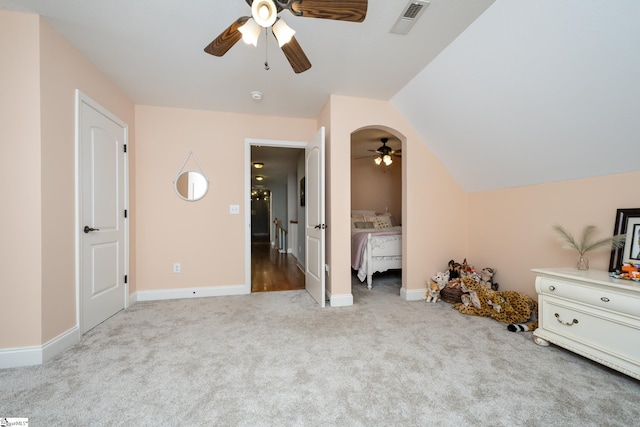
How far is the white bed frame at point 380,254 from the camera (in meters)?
3.94

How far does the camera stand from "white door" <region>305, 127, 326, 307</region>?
3078 millimetres

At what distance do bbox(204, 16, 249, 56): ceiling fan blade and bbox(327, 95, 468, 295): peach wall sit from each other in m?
1.66

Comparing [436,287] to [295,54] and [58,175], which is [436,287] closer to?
[295,54]

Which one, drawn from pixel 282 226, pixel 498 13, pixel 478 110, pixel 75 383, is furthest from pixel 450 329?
pixel 282 226

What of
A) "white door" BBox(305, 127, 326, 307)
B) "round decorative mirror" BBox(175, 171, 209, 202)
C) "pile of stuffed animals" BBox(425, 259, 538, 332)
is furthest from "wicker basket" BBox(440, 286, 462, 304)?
"round decorative mirror" BBox(175, 171, 209, 202)

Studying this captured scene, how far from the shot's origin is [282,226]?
348 inches

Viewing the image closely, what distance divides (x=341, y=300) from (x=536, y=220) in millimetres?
2209

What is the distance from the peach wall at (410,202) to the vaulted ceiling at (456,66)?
26 centimetres

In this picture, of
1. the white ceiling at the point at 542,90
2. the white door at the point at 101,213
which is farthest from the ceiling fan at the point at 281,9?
the white door at the point at 101,213

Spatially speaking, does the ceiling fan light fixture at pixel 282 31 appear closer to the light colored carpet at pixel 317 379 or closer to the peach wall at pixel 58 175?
the peach wall at pixel 58 175

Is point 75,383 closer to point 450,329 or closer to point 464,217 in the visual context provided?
point 450,329

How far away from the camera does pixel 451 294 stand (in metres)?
3.18

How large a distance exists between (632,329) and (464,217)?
6.85 ft

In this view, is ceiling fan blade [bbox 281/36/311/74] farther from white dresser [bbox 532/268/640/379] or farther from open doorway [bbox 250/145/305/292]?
open doorway [bbox 250/145/305/292]
